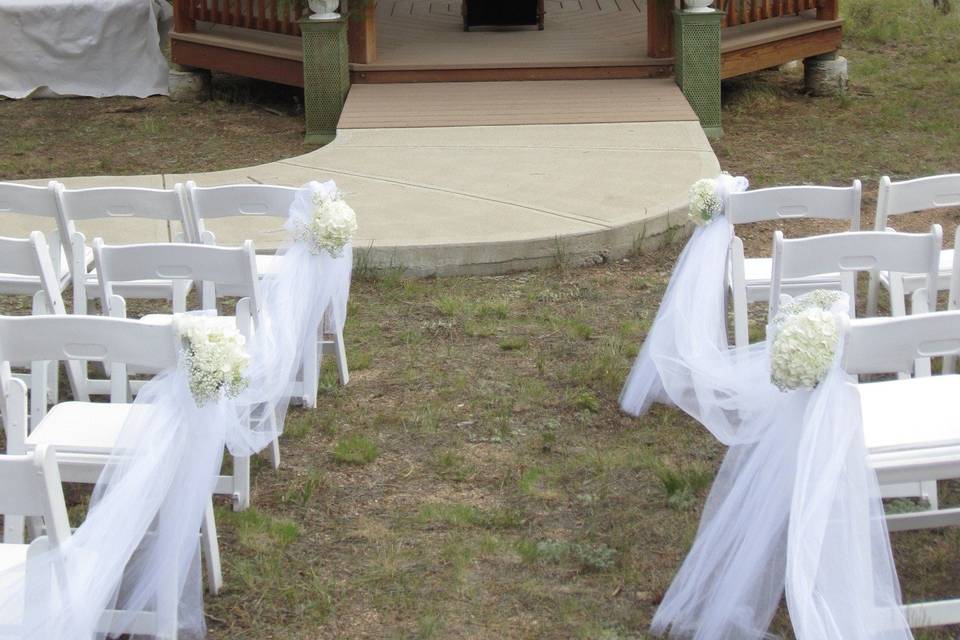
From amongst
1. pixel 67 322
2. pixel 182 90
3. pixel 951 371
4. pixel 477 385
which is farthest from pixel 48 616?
pixel 182 90

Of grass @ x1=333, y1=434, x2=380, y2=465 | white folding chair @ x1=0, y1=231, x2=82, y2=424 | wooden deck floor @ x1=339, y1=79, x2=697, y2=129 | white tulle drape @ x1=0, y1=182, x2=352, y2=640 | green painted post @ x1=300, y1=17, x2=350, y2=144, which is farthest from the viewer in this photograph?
green painted post @ x1=300, y1=17, x2=350, y2=144

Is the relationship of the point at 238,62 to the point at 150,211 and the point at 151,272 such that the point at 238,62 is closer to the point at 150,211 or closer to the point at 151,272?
the point at 150,211

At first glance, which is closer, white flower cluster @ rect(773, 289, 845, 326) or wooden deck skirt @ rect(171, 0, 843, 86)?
white flower cluster @ rect(773, 289, 845, 326)

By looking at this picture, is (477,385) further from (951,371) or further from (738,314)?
(951,371)

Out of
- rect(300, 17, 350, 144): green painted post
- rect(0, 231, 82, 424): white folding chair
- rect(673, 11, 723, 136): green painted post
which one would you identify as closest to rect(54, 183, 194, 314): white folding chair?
rect(0, 231, 82, 424): white folding chair

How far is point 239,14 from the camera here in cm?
1068

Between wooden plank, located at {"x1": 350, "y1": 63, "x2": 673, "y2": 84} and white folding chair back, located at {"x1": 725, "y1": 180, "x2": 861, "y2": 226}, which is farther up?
wooden plank, located at {"x1": 350, "y1": 63, "x2": 673, "y2": 84}

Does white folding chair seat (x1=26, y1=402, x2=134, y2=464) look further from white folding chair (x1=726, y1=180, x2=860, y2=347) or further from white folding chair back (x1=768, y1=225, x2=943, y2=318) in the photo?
white folding chair (x1=726, y1=180, x2=860, y2=347)

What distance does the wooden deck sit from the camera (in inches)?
400

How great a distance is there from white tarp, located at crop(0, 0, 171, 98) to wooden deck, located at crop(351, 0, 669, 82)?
6.87 ft

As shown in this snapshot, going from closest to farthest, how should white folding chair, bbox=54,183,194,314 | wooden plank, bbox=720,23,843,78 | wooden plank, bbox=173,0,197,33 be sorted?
1. white folding chair, bbox=54,183,194,314
2. wooden plank, bbox=720,23,843,78
3. wooden plank, bbox=173,0,197,33

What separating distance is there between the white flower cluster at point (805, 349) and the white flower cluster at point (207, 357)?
4.44 ft

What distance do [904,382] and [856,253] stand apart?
408 mm

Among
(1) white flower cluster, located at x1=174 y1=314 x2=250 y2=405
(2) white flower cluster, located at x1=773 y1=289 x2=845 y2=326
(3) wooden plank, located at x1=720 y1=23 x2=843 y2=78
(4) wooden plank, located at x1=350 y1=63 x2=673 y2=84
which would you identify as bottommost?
(1) white flower cluster, located at x1=174 y1=314 x2=250 y2=405
